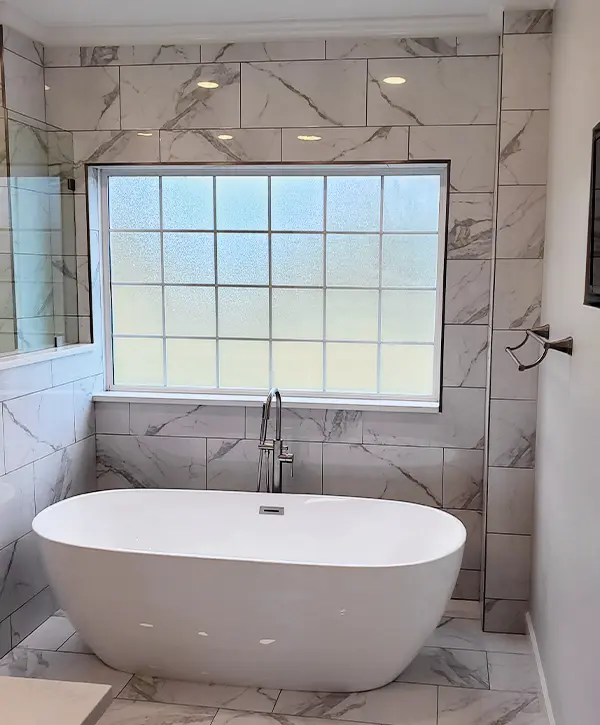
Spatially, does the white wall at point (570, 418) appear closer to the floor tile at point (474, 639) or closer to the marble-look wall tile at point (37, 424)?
the floor tile at point (474, 639)

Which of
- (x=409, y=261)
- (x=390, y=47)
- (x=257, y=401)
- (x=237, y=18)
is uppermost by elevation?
(x=237, y=18)

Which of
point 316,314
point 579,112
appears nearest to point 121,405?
point 316,314

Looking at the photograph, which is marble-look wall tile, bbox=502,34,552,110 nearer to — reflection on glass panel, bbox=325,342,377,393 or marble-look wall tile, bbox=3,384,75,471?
reflection on glass panel, bbox=325,342,377,393

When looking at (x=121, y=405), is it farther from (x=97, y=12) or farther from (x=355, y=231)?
(x=97, y=12)

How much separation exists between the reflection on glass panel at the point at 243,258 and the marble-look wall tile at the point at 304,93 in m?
0.56

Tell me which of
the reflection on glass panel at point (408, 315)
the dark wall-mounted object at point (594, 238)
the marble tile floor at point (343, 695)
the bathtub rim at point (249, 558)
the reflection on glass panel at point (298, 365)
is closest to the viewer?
the dark wall-mounted object at point (594, 238)

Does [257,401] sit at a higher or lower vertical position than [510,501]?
higher

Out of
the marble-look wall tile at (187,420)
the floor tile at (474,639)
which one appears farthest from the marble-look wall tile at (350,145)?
the floor tile at (474,639)

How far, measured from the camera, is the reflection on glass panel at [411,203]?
12.1 ft

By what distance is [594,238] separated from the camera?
6.80 feet

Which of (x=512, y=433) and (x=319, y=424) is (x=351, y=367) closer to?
(x=319, y=424)

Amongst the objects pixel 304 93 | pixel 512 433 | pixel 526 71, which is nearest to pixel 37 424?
pixel 304 93

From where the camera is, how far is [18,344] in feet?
10.8

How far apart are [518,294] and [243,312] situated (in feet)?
4.51
